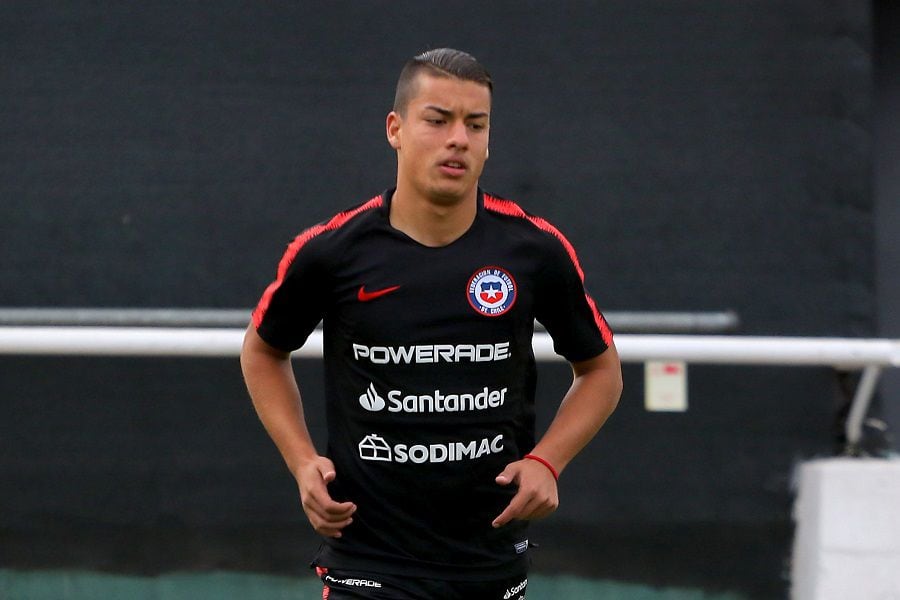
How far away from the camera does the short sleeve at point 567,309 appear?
3.41 meters

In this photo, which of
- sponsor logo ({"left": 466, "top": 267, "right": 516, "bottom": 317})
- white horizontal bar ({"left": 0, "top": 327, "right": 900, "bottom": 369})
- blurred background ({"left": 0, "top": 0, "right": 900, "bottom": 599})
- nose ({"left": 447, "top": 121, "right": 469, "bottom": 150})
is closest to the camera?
nose ({"left": 447, "top": 121, "right": 469, "bottom": 150})

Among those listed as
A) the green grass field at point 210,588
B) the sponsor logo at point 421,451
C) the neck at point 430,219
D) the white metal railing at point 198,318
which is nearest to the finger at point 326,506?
the sponsor logo at point 421,451

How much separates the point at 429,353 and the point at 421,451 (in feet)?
0.76

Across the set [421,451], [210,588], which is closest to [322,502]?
[421,451]

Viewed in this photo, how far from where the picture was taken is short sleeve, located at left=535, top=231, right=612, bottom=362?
3.41 metres

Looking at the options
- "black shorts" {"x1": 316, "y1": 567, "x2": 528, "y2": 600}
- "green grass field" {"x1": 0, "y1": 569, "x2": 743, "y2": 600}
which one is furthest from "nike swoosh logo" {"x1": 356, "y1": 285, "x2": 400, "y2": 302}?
"green grass field" {"x1": 0, "y1": 569, "x2": 743, "y2": 600}

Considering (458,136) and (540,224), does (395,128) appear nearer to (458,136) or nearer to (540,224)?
(458,136)

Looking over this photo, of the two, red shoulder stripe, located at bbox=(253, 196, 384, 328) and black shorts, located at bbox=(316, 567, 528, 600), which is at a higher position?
red shoulder stripe, located at bbox=(253, 196, 384, 328)

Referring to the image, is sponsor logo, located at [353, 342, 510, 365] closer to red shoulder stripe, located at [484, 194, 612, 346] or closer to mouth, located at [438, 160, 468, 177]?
red shoulder stripe, located at [484, 194, 612, 346]

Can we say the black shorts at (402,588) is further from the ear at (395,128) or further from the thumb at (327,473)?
the ear at (395,128)

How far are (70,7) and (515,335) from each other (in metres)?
3.23

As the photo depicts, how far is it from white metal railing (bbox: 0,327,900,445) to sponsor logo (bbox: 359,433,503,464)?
2.08 metres

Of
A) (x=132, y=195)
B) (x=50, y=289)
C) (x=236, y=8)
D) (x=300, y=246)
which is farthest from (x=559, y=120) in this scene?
(x=300, y=246)

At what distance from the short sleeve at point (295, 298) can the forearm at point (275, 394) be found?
0.15 ft
